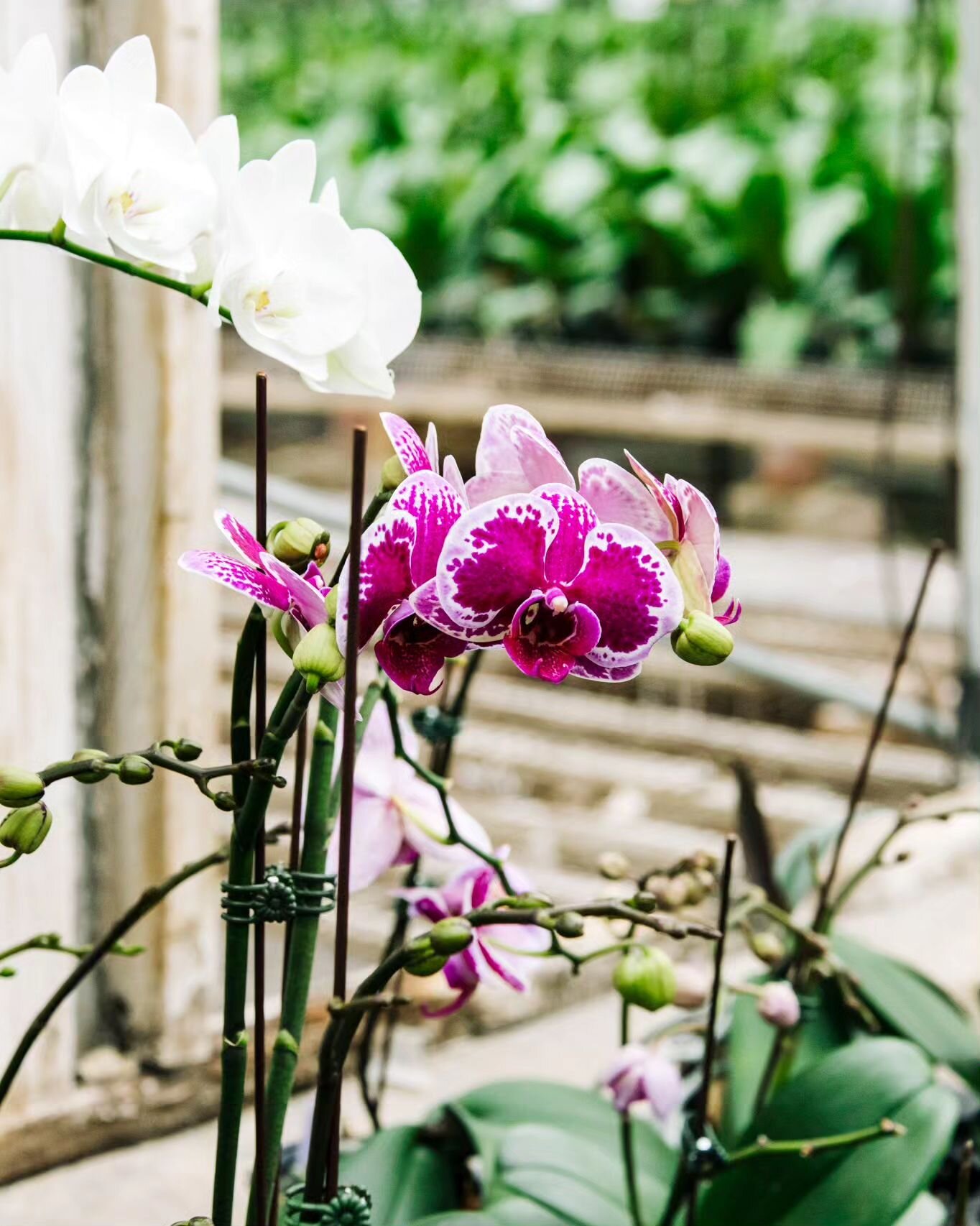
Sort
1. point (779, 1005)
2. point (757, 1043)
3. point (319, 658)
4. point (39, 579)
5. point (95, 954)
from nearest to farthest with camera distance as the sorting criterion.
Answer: point (319, 658)
point (95, 954)
point (779, 1005)
point (757, 1043)
point (39, 579)

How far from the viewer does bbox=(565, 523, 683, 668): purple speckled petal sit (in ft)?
1.22

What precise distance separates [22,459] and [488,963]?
437 millimetres

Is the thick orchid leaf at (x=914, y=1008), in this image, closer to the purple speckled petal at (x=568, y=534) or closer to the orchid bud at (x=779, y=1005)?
the orchid bud at (x=779, y=1005)

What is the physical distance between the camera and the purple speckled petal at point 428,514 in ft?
1.22

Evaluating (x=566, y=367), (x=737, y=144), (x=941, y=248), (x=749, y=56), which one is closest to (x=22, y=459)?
(x=566, y=367)

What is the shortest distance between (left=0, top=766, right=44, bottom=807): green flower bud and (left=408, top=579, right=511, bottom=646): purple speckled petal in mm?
105

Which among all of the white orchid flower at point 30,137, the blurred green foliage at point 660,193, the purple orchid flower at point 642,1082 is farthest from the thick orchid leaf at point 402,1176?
the blurred green foliage at point 660,193

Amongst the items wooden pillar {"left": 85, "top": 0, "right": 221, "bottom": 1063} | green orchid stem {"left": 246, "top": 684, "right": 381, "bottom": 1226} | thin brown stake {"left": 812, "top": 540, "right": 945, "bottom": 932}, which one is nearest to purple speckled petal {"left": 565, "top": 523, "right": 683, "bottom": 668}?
green orchid stem {"left": 246, "top": 684, "right": 381, "bottom": 1226}

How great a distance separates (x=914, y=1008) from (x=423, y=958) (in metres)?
0.46

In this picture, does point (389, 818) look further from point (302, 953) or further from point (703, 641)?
point (703, 641)

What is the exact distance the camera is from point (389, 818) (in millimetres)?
523

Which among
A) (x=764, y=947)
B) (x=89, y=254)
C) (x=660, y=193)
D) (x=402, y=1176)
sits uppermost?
(x=660, y=193)

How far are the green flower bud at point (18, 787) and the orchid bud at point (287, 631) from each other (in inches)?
2.7

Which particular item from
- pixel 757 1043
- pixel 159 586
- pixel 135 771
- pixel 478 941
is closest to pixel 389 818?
pixel 478 941
